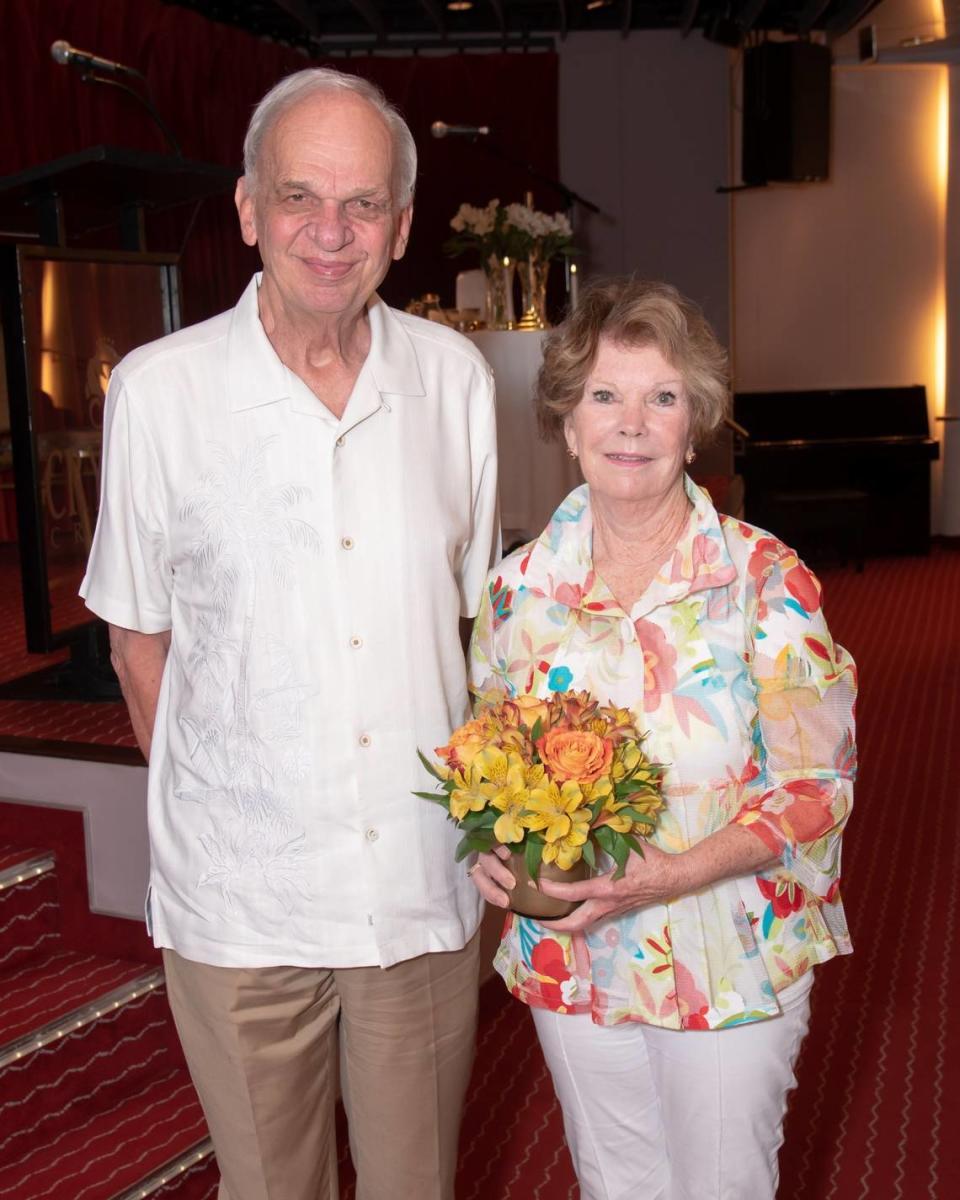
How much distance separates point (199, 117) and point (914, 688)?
19.3 feet

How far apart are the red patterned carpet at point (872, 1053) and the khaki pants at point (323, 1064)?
0.93 meters

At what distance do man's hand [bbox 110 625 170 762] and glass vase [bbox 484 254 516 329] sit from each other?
4.47 metres

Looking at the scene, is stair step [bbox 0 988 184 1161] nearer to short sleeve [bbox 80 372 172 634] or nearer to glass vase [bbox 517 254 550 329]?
short sleeve [bbox 80 372 172 634]

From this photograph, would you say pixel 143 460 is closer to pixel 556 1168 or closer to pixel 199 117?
pixel 556 1168

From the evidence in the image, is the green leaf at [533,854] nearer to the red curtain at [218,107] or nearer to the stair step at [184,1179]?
the stair step at [184,1179]

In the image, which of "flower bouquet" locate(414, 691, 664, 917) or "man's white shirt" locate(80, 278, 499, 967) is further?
"man's white shirt" locate(80, 278, 499, 967)

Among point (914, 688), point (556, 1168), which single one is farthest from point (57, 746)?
point (914, 688)

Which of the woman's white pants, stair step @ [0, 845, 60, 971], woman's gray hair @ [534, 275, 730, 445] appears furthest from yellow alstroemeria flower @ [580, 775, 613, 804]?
stair step @ [0, 845, 60, 971]

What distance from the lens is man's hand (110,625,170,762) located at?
76.0 inches

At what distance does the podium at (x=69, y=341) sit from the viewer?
369cm

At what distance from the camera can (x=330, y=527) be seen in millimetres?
1752

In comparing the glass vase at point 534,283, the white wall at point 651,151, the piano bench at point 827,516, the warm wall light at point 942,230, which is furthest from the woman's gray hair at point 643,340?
the warm wall light at point 942,230

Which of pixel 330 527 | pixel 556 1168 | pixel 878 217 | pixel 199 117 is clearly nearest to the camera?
pixel 330 527

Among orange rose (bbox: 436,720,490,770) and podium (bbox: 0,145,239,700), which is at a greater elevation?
podium (bbox: 0,145,239,700)
